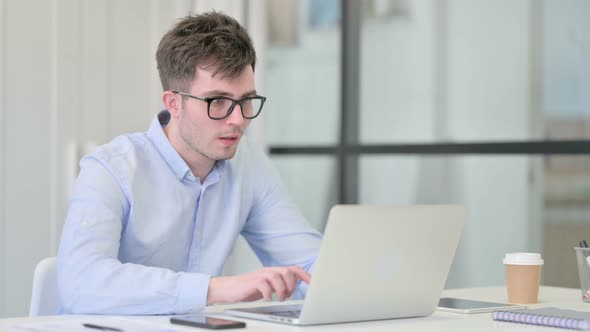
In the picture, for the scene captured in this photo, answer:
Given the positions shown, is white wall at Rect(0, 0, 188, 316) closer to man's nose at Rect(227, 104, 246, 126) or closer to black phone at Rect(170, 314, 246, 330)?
man's nose at Rect(227, 104, 246, 126)

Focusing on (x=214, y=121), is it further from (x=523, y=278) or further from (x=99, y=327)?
(x=523, y=278)

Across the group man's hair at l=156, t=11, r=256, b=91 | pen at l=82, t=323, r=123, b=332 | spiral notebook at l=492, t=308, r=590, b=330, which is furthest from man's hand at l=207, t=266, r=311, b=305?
man's hair at l=156, t=11, r=256, b=91

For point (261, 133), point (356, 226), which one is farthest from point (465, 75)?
point (356, 226)

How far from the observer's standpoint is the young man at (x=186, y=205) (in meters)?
1.69

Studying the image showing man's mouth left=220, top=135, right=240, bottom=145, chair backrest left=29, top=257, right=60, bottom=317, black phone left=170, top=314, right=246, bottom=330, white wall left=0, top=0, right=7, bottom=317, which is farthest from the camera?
white wall left=0, top=0, right=7, bottom=317

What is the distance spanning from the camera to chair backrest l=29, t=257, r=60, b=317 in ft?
6.29

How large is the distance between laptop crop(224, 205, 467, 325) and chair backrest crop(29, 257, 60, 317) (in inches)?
17.7

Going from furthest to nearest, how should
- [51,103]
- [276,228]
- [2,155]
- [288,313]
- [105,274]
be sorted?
[51,103]
[2,155]
[276,228]
[105,274]
[288,313]

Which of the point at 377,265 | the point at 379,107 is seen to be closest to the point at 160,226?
the point at 377,265

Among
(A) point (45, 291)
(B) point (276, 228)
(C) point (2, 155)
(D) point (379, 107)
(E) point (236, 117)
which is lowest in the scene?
(A) point (45, 291)

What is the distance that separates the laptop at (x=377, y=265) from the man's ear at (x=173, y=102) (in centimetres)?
58

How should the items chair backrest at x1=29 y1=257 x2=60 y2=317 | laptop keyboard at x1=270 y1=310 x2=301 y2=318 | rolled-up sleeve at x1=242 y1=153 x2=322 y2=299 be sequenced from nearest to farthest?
laptop keyboard at x1=270 y1=310 x2=301 y2=318, chair backrest at x1=29 y1=257 x2=60 y2=317, rolled-up sleeve at x1=242 y1=153 x2=322 y2=299

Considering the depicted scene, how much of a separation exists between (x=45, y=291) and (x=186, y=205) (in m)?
0.36

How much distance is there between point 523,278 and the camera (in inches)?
77.2
